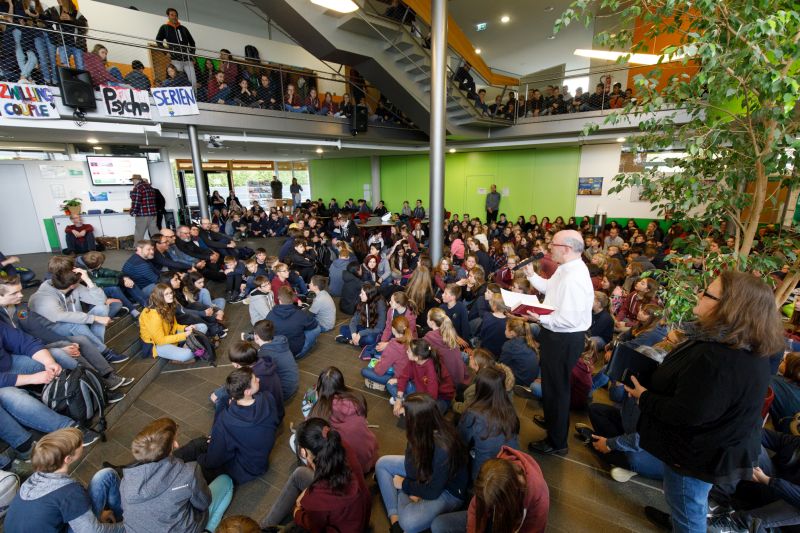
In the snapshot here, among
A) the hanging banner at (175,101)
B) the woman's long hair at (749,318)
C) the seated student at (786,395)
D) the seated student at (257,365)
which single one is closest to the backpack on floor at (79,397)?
the seated student at (257,365)

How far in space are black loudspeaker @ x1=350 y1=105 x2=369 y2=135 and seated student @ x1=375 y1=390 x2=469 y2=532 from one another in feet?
29.7

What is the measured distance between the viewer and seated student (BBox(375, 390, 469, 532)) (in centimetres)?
214

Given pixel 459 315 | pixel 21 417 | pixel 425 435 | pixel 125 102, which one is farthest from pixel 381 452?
pixel 125 102

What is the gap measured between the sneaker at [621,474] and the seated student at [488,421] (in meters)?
1.13

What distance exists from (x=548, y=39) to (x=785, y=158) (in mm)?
13823

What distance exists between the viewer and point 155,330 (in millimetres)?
4316

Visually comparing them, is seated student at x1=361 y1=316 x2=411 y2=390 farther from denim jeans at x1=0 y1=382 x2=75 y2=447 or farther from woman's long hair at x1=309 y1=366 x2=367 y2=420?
denim jeans at x1=0 y1=382 x2=75 y2=447

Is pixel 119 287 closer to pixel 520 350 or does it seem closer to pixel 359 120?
pixel 520 350

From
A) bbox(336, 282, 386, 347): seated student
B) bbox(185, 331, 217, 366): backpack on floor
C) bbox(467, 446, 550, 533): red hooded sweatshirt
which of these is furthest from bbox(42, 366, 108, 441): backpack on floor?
bbox(467, 446, 550, 533): red hooded sweatshirt

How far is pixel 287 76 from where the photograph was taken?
10.2 m

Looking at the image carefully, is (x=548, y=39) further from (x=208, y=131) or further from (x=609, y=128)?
(x=208, y=131)

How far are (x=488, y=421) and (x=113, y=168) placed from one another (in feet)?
44.6

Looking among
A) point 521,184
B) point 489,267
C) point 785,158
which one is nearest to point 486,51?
point 521,184

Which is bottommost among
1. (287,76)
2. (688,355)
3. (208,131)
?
(688,355)
